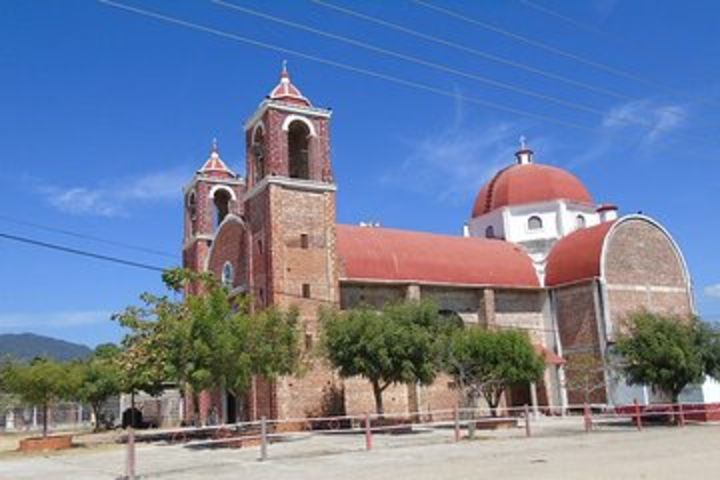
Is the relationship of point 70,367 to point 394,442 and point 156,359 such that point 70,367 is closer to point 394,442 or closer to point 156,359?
point 156,359

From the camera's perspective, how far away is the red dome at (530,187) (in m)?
48.0

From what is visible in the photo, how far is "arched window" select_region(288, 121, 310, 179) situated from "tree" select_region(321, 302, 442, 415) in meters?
9.43

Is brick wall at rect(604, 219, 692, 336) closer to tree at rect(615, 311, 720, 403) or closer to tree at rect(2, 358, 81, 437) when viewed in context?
tree at rect(615, 311, 720, 403)

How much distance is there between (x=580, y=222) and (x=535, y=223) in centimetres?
289

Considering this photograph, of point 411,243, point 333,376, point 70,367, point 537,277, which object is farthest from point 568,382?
point 70,367

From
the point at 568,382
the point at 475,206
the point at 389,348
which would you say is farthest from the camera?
the point at 475,206

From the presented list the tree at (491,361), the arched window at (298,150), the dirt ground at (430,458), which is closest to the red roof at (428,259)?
the arched window at (298,150)

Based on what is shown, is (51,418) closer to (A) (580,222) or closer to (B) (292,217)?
(B) (292,217)

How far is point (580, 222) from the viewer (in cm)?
4816

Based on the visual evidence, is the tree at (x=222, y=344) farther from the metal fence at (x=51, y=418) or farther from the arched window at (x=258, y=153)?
the metal fence at (x=51, y=418)

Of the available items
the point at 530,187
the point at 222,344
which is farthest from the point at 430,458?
the point at 530,187

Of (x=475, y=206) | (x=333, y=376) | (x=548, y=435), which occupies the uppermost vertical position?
(x=475, y=206)

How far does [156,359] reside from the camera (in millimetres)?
33375

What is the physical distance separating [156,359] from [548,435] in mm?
16512
